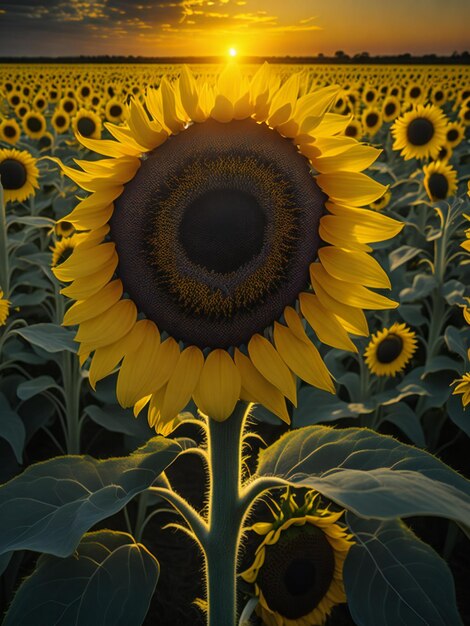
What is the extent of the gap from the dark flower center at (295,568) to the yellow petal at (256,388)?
863mm

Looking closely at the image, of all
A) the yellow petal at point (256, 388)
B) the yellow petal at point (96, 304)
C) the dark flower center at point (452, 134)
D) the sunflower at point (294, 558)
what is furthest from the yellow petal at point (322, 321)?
the dark flower center at point (452, 134)

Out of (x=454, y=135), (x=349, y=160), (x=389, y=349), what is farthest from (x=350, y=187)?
(x=454, y=135)

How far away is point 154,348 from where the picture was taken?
1.27 meters

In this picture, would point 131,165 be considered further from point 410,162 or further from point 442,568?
point 410,162

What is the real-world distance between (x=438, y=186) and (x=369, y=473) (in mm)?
4616

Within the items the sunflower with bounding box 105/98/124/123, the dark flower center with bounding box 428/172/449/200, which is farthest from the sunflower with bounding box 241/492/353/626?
Answer: the sunflower with bounding box 105/98/124/123

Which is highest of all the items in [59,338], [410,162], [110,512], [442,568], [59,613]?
[410,162]

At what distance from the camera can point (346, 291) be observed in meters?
1.23

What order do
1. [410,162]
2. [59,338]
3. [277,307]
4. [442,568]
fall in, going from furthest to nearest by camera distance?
[410,162]
[59,338]
[442,568]
[277,307]

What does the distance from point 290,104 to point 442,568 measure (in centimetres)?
101

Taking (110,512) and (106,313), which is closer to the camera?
(110,512)

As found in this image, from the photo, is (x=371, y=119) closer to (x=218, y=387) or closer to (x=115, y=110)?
(x=115, y=110)

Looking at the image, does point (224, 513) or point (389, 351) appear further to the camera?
point (389, 351)

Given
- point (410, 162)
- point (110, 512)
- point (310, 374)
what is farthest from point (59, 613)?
point (410, 162)
